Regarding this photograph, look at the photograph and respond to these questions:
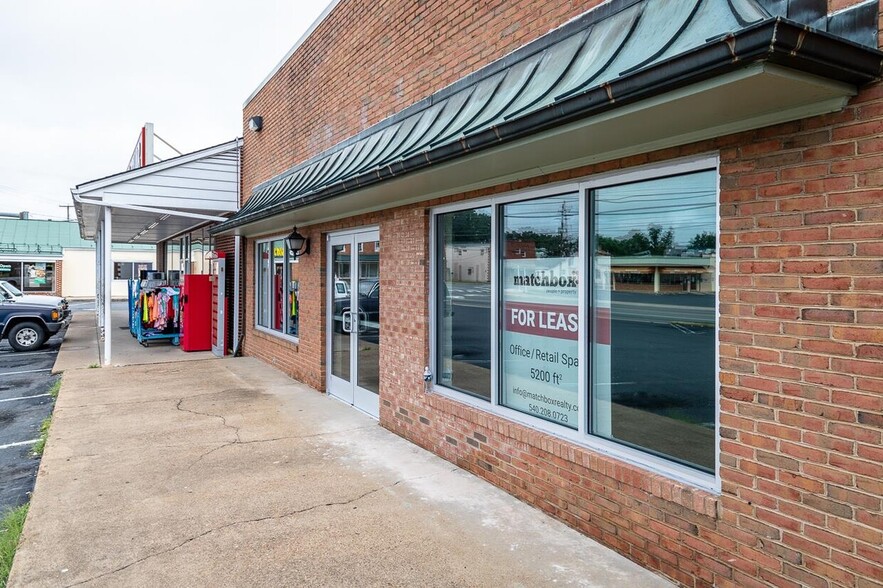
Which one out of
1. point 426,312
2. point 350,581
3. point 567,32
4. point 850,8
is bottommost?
point 350,581

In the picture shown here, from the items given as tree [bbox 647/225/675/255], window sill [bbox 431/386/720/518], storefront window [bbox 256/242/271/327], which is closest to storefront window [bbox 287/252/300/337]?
storefront window [bbox 256/242/271/327]

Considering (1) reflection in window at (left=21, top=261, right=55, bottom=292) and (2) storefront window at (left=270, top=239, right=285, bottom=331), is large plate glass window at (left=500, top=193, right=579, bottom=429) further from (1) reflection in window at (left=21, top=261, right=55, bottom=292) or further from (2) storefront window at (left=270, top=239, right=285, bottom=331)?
(1) reflection in window at (left=21, top=261, right=55, bottom=292)

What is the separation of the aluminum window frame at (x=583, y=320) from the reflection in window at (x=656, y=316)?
0.06 metres

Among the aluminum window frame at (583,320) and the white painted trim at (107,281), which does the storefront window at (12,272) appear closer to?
the white painted trim at (107,281)

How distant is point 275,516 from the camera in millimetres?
4262

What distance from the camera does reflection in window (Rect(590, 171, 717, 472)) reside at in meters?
3.37

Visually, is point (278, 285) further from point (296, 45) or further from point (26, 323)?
point (26, 323)

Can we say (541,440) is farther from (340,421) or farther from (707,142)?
(340,421)

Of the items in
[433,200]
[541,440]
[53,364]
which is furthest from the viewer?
[53,364]

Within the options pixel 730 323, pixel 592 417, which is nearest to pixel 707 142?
pixel 730 323

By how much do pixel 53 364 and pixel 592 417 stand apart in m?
11.7

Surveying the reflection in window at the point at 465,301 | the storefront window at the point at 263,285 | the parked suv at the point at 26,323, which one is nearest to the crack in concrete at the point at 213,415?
the reflection in window at the point at 465,301

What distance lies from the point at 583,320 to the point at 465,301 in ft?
5.34

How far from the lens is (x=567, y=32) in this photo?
409 cm
